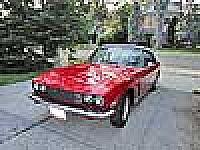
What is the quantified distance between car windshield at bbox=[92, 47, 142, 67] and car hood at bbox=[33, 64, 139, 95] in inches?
14.0

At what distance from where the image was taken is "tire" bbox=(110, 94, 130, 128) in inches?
235

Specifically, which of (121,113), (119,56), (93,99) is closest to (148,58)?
(119,56)

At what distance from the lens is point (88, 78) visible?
20.0 ft

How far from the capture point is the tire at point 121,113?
5.96 m

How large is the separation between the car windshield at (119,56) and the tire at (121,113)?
3.77ft

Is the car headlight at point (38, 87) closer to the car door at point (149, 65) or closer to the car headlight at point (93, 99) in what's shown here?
the car headlight at point (93, 99)

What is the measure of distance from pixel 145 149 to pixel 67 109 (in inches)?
53.2

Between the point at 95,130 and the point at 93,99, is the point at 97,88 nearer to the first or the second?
the point at 93,99

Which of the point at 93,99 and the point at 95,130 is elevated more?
the point at 93,99

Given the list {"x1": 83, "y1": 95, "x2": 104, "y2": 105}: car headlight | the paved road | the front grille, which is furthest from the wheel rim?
the front grille

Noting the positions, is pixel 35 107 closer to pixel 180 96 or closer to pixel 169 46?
pixel 180 96

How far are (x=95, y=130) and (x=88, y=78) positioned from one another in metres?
0.89

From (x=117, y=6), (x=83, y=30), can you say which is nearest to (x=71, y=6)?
(x=83, y=30)

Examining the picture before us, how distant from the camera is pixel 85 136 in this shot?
5.69 metres
